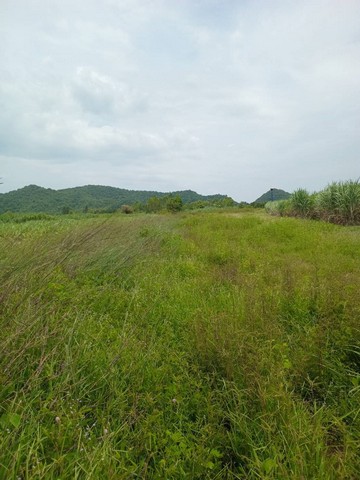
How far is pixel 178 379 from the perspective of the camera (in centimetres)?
205

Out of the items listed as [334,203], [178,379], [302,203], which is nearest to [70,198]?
[302,203]

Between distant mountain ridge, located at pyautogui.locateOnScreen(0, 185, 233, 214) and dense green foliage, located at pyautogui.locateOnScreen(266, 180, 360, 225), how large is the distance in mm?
21885

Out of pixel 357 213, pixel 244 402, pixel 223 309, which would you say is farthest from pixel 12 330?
pixel 357 213

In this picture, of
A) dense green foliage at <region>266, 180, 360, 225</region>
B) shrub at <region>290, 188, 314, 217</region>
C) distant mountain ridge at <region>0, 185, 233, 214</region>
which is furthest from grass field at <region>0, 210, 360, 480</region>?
distant mountain ridge at <region>0, 185, 233, 214</region>

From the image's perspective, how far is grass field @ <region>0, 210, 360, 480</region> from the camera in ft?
4.73

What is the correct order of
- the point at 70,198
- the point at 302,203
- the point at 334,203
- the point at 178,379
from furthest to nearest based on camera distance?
the point at 70,198 < the point at 302,203 < the point at 334,203 < the point at 178,379

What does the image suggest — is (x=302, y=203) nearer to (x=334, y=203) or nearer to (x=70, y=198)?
(x=334, y=203)

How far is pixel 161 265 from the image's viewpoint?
215 inches

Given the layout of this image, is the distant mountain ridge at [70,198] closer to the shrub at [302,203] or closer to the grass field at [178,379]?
the shrub at [302,203]

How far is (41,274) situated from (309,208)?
1375 centimetres

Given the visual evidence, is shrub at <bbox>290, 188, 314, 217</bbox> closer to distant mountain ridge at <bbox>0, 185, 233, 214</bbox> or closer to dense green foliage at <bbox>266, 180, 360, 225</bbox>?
dense green foliage at <bbox>266, 180, 360, 225</bbox>

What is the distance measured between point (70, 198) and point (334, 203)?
2055 inches

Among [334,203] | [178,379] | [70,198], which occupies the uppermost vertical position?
[70,198]

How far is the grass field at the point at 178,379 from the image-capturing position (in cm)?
144
